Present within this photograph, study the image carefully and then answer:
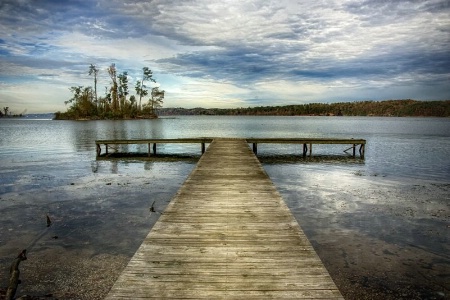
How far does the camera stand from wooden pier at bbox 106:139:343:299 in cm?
366

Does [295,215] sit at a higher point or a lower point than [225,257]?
lower

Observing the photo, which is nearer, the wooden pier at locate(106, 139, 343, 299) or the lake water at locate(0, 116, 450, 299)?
Result: the wooden pier at locate(106, 139, 343, 299)

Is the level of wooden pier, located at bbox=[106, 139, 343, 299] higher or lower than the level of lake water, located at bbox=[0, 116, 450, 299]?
higher

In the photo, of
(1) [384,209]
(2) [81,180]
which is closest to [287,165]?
(1) [384,209]

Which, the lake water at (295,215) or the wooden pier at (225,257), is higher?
the wooden pier at (225,257)

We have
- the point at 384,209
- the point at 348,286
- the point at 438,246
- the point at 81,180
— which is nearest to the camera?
the point at 348,286

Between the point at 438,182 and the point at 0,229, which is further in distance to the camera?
the point at 438,182

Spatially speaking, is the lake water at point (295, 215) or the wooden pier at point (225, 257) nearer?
the wooden pier at point (225, 257)

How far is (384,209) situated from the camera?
35.9ft

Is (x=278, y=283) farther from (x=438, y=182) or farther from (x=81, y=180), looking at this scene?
(x=438, y=182)

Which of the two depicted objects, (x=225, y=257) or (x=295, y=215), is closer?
(x=225, y=257)

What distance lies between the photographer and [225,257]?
14.9ft

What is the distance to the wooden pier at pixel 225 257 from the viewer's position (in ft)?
12.0

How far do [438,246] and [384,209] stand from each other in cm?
305
